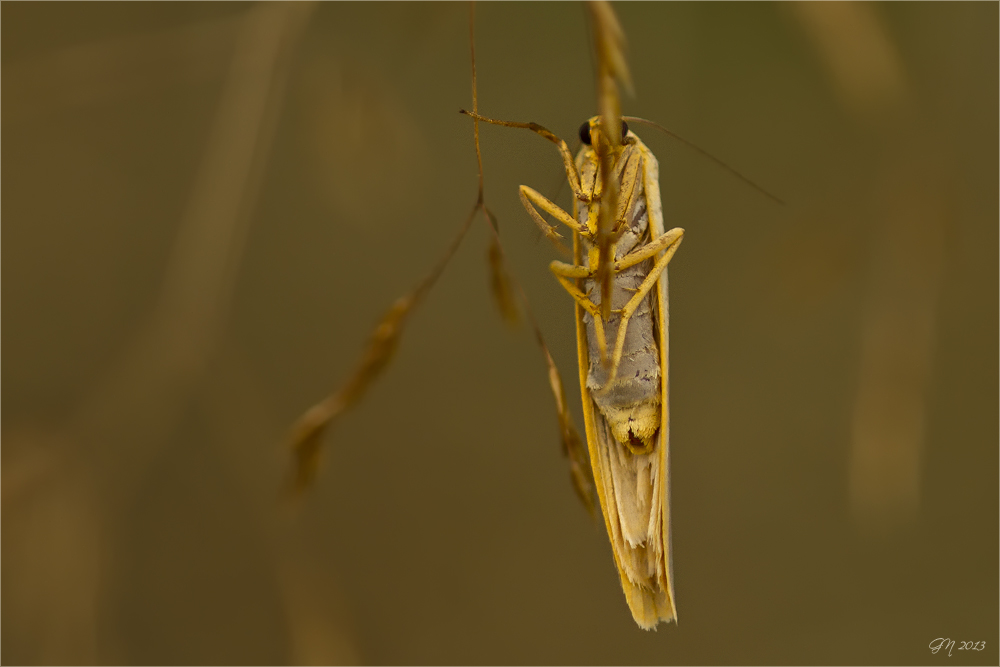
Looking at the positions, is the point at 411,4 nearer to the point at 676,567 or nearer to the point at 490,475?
the point at 490,475

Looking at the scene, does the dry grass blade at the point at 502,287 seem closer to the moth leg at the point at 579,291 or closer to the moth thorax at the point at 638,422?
the moth leg at the point at 579,291

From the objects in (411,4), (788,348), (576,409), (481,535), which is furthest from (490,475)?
(411,4)

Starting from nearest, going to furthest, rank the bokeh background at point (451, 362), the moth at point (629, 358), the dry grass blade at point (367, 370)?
1. the dry grass blade at point (367, 370)
2. the moth at point (629, 358)
3. the bokeh background at point (451, 362)

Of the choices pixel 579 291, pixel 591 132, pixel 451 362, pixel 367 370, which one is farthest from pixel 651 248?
pixel 451 362

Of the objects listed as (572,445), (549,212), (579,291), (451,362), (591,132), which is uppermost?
(591,132)

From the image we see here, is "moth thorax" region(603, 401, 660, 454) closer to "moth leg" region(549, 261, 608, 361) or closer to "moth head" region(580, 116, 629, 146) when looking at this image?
"moth leg" region(549, 261, 608, 361)

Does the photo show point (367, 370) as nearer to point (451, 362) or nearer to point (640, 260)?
point (640, 260)


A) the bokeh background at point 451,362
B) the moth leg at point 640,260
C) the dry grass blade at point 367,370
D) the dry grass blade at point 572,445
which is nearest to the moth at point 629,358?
the moth leg at point 640,260
